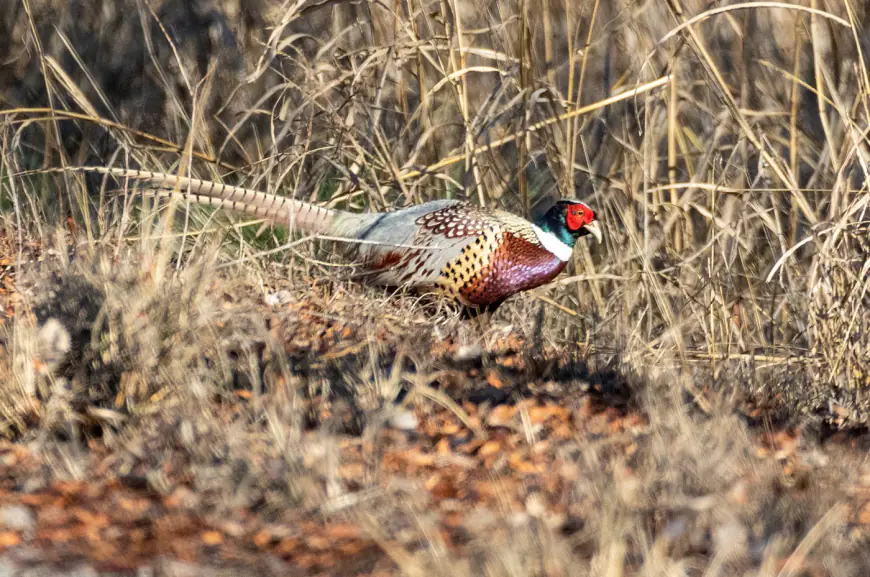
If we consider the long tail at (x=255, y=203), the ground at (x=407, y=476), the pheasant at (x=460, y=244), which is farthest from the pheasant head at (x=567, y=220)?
the ground at (x=407, y=476)

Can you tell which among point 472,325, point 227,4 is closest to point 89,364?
point 472,325

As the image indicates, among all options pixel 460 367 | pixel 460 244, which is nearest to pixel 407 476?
pixel 460 367

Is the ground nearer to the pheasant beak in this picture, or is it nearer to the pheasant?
the pheasant

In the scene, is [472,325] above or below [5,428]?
below

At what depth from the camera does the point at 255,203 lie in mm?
4648

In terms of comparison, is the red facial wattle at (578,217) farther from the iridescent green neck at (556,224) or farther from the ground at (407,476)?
the ground at (407,476)

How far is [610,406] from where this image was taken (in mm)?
3000

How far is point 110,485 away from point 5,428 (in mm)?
378

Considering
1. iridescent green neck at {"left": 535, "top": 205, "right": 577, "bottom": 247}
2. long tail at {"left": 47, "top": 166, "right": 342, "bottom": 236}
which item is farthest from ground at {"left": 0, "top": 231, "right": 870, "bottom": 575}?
A: iridescent green neck at {"left": 535, "top": 205, "right": 577, "bottom": 247}

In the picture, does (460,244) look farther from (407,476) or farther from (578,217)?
(407,476)

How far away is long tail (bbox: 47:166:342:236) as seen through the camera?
13.7 feet

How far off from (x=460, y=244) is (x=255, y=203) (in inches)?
34.6

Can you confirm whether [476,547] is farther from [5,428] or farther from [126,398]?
[5,428]

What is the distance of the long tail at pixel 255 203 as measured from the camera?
13.7 ft
